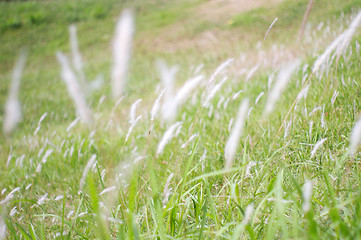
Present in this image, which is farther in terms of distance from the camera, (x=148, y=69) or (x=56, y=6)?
(x=56, y=6)

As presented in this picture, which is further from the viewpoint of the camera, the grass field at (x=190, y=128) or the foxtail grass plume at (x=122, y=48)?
the grass field at (x=190, y=128)

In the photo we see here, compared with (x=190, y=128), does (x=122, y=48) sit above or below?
above

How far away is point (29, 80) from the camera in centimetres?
804

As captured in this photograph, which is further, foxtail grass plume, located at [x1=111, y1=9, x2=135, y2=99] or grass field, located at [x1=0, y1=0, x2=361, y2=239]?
grass field, located at [x1=0, y1=0, x2=361, y2=239]

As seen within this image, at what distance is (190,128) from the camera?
124 cm

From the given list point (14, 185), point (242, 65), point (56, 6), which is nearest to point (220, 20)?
point (242, 65)

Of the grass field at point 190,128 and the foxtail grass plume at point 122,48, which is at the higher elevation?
the foxtail grass plume at point 122,48

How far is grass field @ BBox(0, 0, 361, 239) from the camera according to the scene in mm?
916

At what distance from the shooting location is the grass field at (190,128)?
92cm

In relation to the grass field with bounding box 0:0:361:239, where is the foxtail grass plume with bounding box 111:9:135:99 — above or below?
above

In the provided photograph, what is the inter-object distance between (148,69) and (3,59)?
25.9ft

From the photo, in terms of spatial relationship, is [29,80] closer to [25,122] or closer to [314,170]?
[25,122]

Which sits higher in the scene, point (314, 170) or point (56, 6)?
point (56, 6)

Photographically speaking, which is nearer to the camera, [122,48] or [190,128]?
[122,48]
